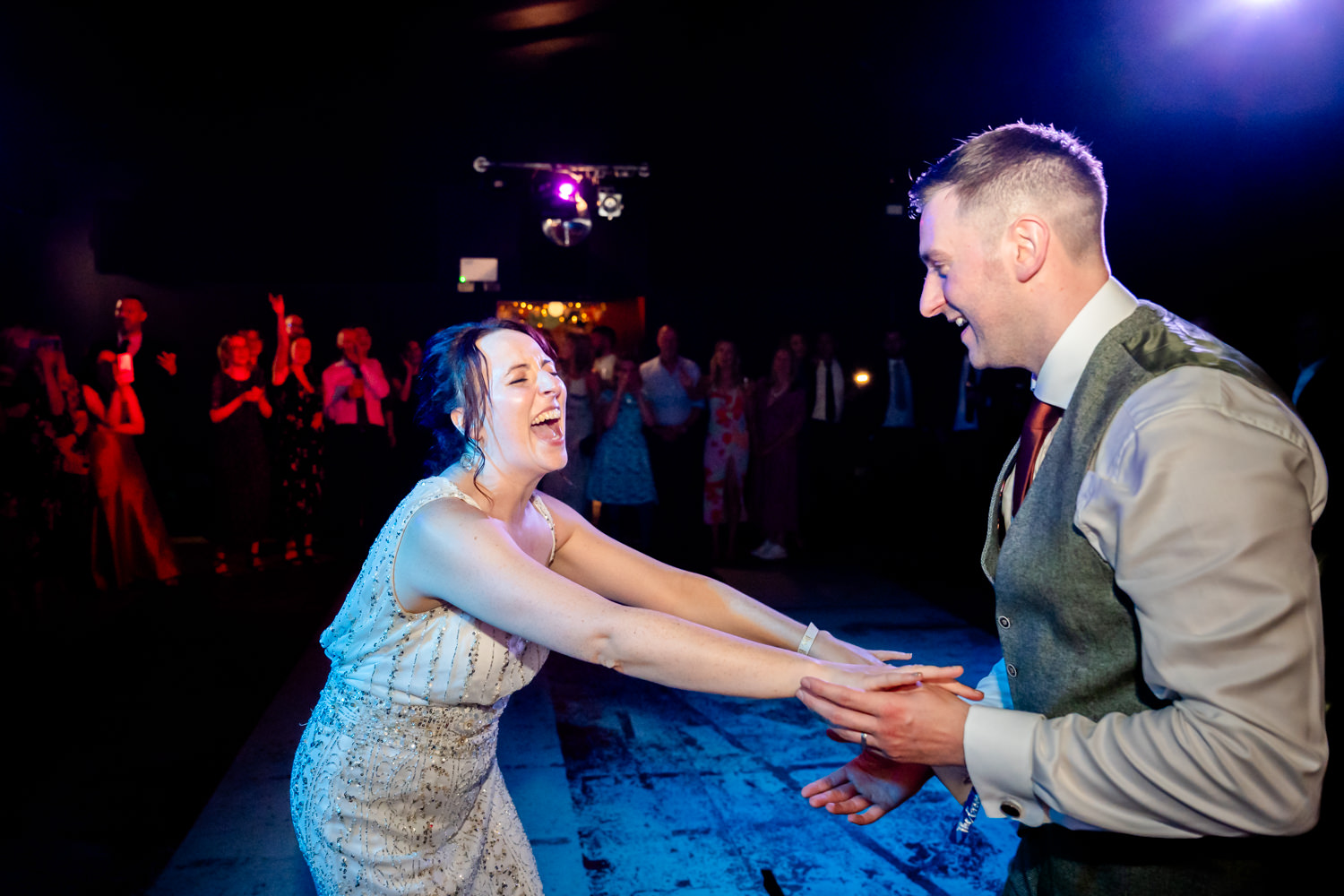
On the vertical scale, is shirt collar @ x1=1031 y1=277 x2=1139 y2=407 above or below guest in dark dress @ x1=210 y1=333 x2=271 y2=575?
above

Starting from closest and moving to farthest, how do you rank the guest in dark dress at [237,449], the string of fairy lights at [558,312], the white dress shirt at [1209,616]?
the white dress shirt at [1209,616], the guest in dark dress at [237,449], the string of fairy lights at [558,312]

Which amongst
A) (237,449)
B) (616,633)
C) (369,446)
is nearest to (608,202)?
(369,446)

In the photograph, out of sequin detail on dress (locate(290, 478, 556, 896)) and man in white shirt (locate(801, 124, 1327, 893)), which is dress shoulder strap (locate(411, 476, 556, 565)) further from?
man in white shirt (locate(801, 124, 1327, 893))

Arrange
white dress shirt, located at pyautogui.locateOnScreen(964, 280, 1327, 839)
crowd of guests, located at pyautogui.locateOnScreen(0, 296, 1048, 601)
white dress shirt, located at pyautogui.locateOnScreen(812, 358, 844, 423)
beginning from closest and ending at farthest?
white dress shirt, located at pyautogui.locateOnScreen(964, 280, 1327, 839) < crowd of guests, located at pyautogui.locateOnScreen(0, 296, 1048, 601) < white dress shirt, located at pyautogui.locateOnScreen(812, 358, 844, 423)

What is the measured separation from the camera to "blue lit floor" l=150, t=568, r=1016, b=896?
93.1 inches

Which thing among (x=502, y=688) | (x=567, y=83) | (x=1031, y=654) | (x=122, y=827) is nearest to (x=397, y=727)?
(x=502, y=688)

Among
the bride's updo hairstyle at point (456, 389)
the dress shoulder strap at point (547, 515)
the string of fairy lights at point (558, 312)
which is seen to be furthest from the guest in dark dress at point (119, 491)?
the dress shoulder strap at point (547, 515)

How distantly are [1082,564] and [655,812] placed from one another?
2.10 m

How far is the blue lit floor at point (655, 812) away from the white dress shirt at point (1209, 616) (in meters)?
1.62

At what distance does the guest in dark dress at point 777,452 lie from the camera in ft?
22.1

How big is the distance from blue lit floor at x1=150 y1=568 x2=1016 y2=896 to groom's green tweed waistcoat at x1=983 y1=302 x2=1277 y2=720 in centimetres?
153

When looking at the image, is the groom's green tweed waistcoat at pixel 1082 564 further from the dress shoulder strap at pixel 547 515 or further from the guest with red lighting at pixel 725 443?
the guest with red lighting at pixel 725 443

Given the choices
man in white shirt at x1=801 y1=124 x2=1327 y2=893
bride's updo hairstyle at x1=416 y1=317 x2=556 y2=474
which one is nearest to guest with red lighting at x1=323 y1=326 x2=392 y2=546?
bride's updo hairstyle at x1=416 y1=317 x2=556 y2=474

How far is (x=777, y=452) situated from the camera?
6.80 metres
